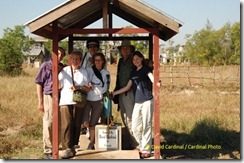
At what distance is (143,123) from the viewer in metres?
5.87

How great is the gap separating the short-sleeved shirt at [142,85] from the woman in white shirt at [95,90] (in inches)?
20.9

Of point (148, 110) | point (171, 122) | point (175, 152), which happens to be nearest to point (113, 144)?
point (148, 110)

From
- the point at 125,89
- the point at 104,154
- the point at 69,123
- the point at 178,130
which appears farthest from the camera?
the point at 178,130

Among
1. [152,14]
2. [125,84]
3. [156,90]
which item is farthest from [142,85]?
[152,14]

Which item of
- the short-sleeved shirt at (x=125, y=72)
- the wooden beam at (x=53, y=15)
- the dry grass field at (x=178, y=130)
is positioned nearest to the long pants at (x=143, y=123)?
the short-sleeved shirt at (x=125, y=72)

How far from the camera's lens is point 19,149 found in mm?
7395

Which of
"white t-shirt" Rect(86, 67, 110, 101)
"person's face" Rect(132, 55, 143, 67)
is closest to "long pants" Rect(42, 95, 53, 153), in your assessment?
"white t-shirt" Rect(86, 67, 110, 101)

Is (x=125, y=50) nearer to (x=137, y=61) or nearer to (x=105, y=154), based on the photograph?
(x=137, y=61)

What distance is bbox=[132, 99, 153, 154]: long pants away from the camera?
5840 mm

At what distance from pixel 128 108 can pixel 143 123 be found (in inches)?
20.8

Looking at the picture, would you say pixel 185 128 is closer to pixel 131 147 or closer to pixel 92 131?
pixel 131 147

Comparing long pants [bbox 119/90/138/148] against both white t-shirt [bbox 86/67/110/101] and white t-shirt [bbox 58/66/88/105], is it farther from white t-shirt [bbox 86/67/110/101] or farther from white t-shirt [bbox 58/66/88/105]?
white t-shirt [bbox 58/66/88/105]

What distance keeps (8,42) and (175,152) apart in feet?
92.8

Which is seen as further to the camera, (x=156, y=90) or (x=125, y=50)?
(x=125, y=50)
